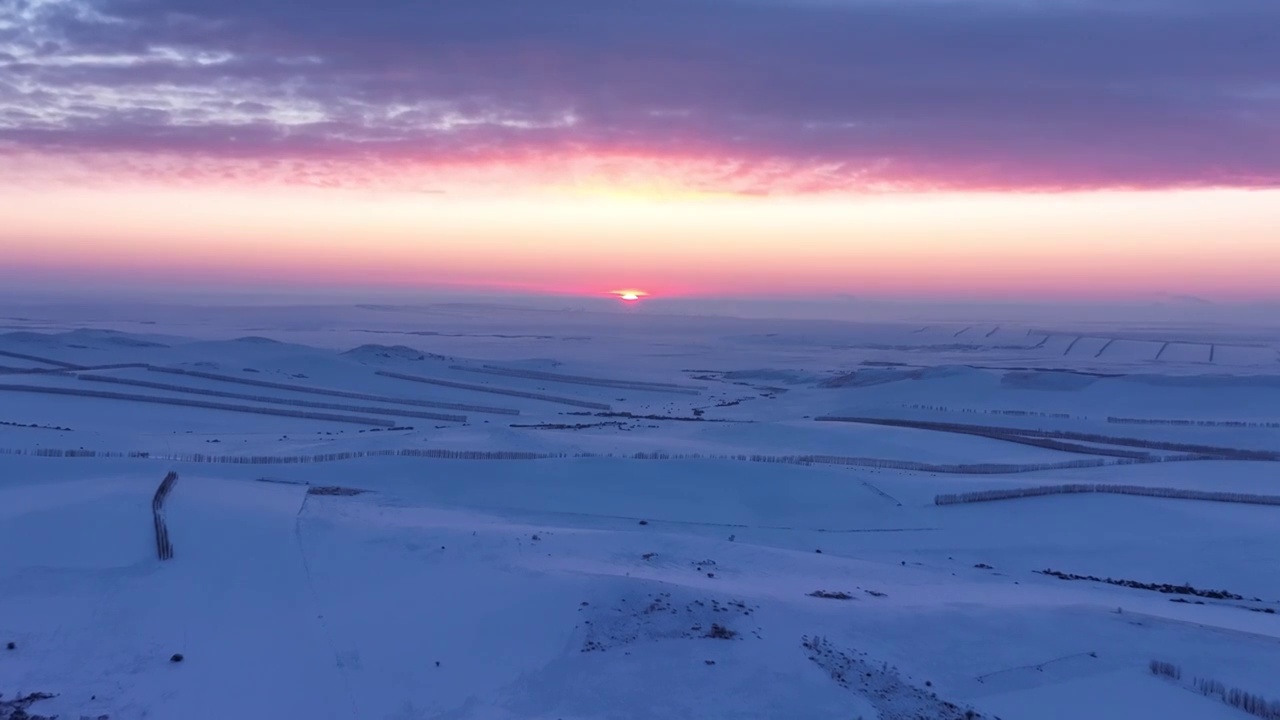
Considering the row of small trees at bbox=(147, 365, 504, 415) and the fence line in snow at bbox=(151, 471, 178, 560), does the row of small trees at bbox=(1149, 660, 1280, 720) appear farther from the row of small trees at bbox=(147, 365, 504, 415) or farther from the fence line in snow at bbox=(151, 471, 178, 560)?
the row of small trees at bbox=(147, 365, 504, 415)

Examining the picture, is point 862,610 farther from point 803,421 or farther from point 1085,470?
point 803,421

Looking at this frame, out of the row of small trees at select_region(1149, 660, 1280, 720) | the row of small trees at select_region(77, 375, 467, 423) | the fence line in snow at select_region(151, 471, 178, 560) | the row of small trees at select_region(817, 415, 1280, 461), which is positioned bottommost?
the row of small trees at select_region(77, 375, 467, 423)

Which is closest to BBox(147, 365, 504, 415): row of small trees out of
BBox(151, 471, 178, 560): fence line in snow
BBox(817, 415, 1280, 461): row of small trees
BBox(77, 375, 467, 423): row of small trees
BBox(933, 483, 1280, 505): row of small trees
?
BBox(77, 375, 467, 423): row of small trees

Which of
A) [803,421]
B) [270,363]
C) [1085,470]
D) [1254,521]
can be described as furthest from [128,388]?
[1254,521]

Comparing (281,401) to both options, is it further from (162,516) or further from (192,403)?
(162,516)

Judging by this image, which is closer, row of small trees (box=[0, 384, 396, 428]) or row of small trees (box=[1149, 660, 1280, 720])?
row of small trees (box=[1149, 660, 1280, 720])

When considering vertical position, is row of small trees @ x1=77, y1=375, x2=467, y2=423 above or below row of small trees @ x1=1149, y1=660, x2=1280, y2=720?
below

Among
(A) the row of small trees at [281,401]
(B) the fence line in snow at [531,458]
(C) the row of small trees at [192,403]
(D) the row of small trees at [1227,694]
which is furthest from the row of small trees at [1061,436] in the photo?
(D) the row of small trees at [1227,694]
